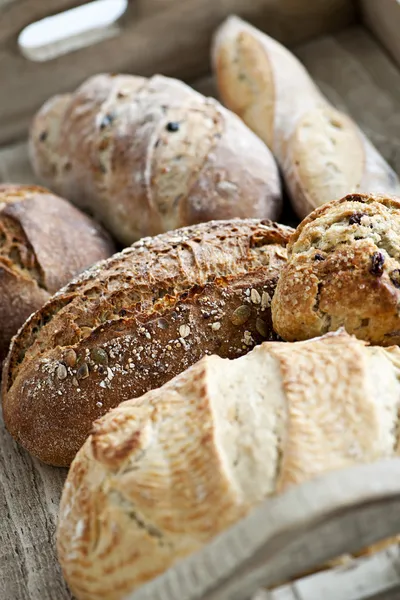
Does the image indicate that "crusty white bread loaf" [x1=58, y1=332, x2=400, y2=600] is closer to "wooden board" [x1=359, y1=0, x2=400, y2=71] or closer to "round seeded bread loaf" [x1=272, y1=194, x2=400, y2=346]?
"round seeded bread loaf" [x1=272, y1=194, x2=400, y2=346]

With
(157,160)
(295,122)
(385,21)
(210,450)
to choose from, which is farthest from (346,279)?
(385,21)

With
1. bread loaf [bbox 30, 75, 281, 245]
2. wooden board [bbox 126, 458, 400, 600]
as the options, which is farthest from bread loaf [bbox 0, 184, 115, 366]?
wooden board [bbox 126, 458, 400, 600]

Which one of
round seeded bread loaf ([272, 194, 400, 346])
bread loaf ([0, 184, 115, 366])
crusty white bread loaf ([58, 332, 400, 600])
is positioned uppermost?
round seeded bread loaf ([272, 194, 400, 346])

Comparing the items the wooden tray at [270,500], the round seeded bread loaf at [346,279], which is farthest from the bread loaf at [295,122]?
the round seeded bread loaf at [346,279]

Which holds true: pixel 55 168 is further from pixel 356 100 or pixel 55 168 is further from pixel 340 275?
pixel 340 275

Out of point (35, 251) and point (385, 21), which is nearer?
point (35, 251)

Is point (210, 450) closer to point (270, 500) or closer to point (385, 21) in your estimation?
point (270, 500)
